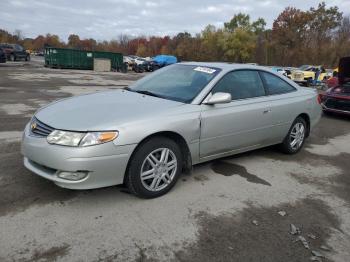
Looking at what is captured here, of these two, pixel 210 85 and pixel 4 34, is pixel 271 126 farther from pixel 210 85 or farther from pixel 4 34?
pixel 4 34

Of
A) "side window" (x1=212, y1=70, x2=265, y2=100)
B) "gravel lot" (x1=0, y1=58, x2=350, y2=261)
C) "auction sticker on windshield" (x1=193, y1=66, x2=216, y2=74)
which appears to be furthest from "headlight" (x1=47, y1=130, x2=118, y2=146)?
"auction sticker on windshield" (x1=193, y1=66, x2=216, y2=74)

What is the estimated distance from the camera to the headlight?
11.0 ft

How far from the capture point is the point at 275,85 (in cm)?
543

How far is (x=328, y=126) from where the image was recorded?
28.6 ft

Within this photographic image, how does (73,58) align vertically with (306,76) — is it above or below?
above

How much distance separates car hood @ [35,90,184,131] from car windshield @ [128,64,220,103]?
20 centimetres

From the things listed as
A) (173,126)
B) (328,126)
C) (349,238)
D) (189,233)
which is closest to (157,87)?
(173,126)

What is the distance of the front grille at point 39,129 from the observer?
11.6 feet

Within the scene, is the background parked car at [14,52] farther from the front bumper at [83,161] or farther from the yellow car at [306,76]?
the front bumper at [83,161]

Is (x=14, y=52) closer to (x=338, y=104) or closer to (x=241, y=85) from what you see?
(x=338, y=104)

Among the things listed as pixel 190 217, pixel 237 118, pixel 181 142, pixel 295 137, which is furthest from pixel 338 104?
pixel 190 217

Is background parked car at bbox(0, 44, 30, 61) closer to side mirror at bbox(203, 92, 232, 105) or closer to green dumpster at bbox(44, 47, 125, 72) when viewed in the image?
green dumpster at bbox(44, 47, 125, 72)

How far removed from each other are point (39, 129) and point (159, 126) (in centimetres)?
124

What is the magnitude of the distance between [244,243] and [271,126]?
2.47 m
